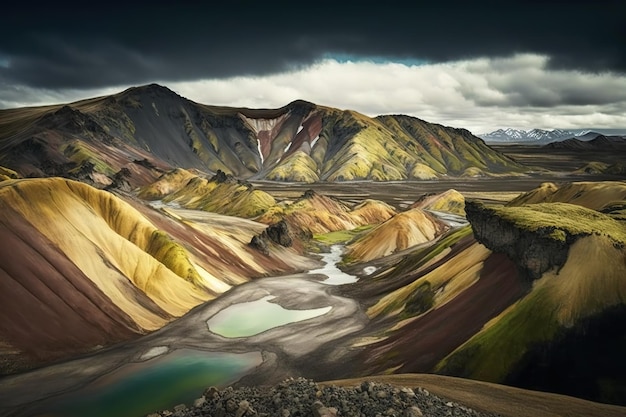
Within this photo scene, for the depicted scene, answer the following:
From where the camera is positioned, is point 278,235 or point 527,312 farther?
point 278,235

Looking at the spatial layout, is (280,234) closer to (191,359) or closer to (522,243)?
(191,359)

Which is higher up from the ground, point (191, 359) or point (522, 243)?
point (522, 243)

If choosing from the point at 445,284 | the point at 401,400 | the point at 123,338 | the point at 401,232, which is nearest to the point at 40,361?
the point at 123,338

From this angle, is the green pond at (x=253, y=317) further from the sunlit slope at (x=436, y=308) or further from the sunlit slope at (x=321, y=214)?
the sunlit slope at (x=321, y=214)

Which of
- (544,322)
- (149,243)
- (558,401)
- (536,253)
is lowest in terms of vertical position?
(558,401)

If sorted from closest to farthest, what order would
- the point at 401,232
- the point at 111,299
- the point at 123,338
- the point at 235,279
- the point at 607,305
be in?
the point at 607,305 → the point at 123,338 → the point at 111,299 → the point at 235,279 → the point at 401,232

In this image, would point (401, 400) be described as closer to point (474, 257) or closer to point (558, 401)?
point (558, 401)

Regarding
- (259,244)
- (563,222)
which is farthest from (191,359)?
(259,244)
